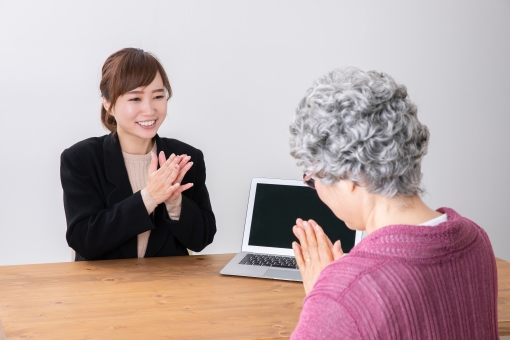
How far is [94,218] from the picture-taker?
6.62 ft

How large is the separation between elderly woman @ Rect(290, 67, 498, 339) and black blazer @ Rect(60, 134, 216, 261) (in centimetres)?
100

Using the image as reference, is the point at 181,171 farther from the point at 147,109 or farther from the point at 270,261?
the point at 270,261

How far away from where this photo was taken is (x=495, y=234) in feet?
12.4

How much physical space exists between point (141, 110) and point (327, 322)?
136 cm

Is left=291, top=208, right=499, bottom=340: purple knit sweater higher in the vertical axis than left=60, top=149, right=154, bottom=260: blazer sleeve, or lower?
higher

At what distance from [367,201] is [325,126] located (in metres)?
0.18

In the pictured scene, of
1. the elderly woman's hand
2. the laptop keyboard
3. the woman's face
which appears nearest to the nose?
the woman's face

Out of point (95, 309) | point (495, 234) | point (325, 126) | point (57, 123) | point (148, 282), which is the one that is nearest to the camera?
point (325, 126)

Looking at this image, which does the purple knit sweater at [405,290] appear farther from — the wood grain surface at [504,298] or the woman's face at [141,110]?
the woman's face at [141,110]

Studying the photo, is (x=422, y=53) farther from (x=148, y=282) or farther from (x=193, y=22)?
(x=148, y=282)

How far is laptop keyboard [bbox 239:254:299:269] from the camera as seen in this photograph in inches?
76.7

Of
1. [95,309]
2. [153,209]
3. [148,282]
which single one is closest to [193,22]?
[153,209]

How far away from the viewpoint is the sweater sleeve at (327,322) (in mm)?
911

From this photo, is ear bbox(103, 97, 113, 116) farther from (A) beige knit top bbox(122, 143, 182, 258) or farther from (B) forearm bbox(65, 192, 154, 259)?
(B) forearm bbox(65, 192, 154, 259)
